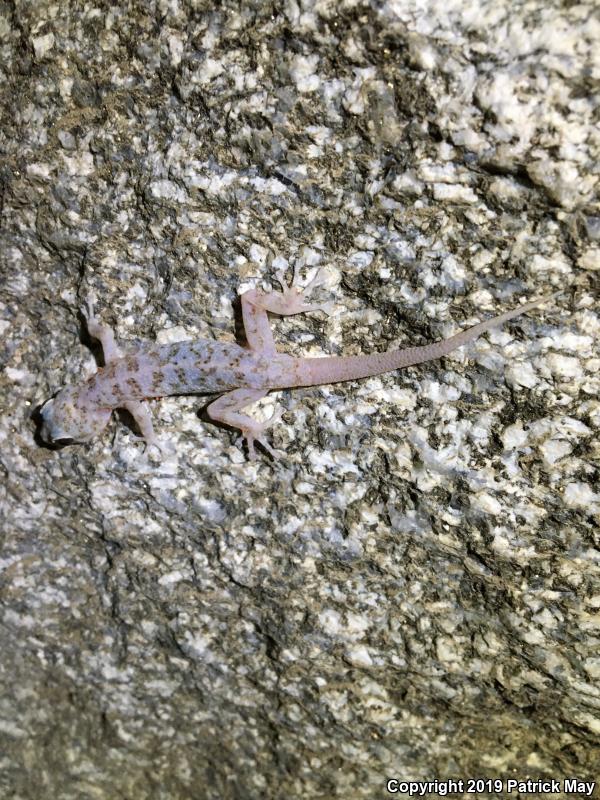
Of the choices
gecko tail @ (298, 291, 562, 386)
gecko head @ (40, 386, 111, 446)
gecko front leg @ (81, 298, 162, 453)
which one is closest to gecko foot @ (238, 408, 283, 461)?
gecko tail @ (298, 291, 562, 386)

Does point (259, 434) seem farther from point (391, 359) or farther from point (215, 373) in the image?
point (391, 359)

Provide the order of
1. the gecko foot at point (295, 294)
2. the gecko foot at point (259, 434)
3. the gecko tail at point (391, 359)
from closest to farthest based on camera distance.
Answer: the gecko tail at point (391, 359)
the gecko foot at point (295, 294)
the gecko foot at point (259, 434)

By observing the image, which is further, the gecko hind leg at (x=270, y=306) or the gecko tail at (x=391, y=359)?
the gecko hind leg at (x=270, y=306)

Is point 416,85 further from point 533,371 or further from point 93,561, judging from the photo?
point 93,561

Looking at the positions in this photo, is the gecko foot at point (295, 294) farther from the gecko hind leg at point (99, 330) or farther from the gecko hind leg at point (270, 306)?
the gecko hind leg at point (99, 330)

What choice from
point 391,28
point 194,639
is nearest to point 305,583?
point 194,639

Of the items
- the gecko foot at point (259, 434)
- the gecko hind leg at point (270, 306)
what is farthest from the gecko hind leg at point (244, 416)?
the gecko hind leg at point (270, 306)
